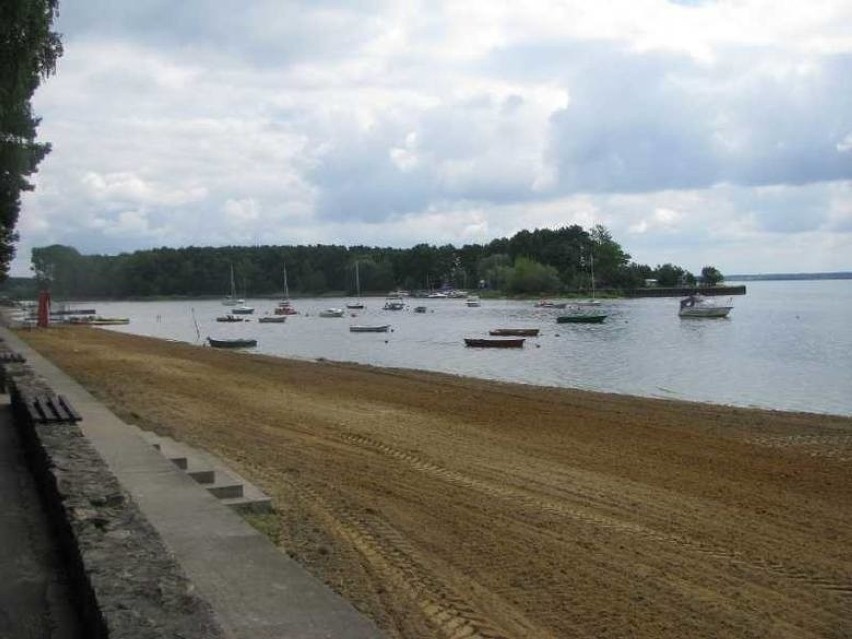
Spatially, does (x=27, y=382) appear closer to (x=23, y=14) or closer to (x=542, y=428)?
(x=23, y=14)

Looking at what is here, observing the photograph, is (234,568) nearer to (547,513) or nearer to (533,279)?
(547,513)

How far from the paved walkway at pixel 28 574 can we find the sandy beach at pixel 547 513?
1800mm

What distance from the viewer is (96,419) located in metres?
12.0

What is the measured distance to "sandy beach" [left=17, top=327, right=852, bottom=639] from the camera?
19.8 ft

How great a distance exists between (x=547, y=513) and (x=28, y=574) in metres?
5.07

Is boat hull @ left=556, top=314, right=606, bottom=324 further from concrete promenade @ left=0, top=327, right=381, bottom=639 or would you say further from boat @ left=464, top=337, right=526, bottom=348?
concrete promenade @ left=0, top=327, right=381, bottom=639

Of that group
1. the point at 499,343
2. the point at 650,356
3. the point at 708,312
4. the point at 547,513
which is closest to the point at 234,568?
the point at 547,513

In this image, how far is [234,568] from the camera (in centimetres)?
546

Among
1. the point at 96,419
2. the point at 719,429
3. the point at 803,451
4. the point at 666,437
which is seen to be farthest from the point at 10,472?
the point at 719,429

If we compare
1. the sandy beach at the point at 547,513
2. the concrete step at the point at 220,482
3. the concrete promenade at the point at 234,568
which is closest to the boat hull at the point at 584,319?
the sandy beach at the point at 547,513

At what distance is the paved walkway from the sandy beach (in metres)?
1.80

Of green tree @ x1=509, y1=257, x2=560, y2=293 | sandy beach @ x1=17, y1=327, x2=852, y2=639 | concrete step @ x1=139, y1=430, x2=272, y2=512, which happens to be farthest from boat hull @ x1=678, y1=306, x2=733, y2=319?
green tree @ x1=509, y1=257, x2=560, y2=293

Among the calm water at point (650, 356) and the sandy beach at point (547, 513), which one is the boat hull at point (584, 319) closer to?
the calm water at point (650, 356)

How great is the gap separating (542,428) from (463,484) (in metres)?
7.06
